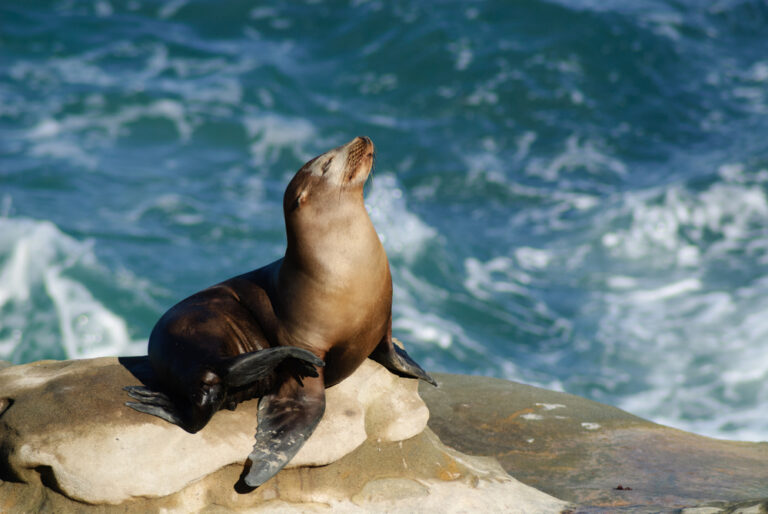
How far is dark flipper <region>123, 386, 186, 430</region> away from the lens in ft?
12.0

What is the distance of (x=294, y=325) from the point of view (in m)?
3.97

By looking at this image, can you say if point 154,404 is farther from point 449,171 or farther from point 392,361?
point 449,171

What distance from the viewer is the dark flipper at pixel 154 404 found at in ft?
12.0

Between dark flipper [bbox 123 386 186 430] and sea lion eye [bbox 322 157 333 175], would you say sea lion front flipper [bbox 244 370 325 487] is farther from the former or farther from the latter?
sea lion eye [bbox 322 157 333 175]

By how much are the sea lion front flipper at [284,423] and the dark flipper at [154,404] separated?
374 mm

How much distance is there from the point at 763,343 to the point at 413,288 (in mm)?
4073

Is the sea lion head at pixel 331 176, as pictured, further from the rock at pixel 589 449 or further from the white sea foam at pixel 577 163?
the white sea foam at pixel 577 163

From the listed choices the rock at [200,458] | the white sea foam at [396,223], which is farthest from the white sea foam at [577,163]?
the rock at [200,458]

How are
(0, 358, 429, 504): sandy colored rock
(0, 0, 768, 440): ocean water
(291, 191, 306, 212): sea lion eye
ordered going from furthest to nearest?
(0, 0, 768, 440): ocean water
(291, 191, 306, 212): sea lion eye
(0, 358, 429, 504): sandy colored rock

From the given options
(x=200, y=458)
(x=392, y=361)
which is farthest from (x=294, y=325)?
(x=200, y=458)

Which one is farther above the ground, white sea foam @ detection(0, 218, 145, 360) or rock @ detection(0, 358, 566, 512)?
rock @ detection(0, 358, 566, 512)

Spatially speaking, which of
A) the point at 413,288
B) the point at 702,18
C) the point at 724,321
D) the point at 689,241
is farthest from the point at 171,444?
the point at 702,18

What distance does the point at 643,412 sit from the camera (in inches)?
334

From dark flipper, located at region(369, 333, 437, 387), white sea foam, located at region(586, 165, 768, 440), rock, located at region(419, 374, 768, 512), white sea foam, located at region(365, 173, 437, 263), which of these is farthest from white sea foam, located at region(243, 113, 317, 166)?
dark flipper, located at region(369, 333, 437, 387)
